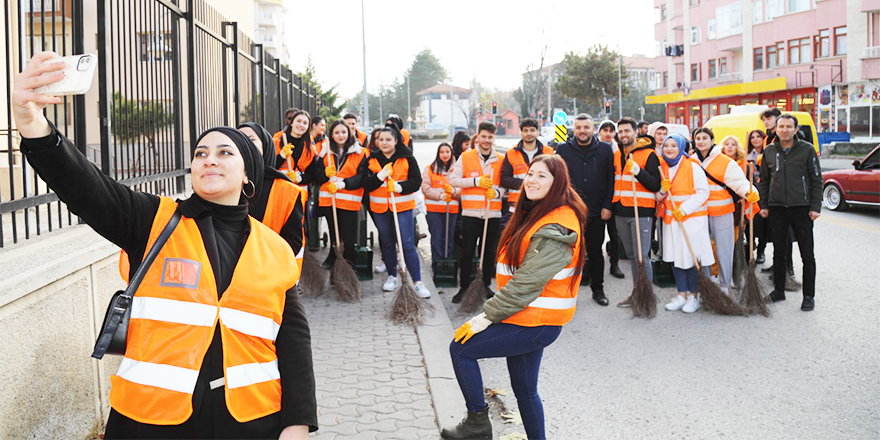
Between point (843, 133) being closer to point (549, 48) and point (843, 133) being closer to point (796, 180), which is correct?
point (549, 48)

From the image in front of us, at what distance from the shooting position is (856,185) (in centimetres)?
1544

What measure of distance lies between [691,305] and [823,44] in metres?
41.0

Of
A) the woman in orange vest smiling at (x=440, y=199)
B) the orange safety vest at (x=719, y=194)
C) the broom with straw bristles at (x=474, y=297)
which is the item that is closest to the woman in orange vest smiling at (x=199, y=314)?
the broom with straw bristles at (x=474, y=297)

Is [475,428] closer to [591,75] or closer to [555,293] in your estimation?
[555,293]

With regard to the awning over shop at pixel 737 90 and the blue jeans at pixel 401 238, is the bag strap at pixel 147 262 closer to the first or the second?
the blue jeans at pixel 401 238

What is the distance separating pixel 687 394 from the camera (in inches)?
215

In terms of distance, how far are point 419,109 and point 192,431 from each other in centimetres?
11557

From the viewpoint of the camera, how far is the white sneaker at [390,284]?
8961mm

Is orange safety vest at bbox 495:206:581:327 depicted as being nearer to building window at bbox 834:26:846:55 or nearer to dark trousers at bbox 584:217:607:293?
dark trousers at bbox 584:217:607:293

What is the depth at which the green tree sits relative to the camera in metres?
52.2

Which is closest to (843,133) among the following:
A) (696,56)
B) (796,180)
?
(696,56)

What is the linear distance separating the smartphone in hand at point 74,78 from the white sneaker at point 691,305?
6.94m

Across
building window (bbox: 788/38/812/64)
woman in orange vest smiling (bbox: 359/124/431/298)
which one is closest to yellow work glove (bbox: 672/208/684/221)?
woman in orange vest smiling (bbox: 359/124/431/298)

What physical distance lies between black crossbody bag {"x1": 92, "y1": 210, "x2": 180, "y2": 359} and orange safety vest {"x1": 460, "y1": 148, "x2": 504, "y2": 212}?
6.58 m
